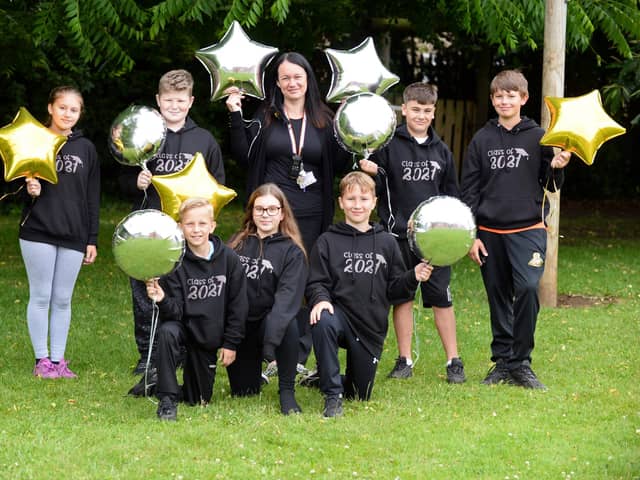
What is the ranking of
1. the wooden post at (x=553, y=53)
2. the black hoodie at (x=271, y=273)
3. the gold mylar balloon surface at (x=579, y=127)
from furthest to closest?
the wooden post at (x=553, y=53)
the gold mylar balloon surface at (x=579, y=127)
the black hoodie at (x=271, y=273)

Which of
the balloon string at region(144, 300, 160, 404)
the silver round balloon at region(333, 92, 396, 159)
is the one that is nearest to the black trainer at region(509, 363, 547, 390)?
the silver round balloon at region(333, 92, 396, 159)

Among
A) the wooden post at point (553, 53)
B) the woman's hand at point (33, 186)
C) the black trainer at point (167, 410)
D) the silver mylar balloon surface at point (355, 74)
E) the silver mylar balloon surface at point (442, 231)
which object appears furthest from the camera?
the wooden post at point (553, 53)

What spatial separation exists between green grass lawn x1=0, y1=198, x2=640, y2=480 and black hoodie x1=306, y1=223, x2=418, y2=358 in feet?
1.49

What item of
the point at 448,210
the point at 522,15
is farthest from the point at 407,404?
the point at 522,15

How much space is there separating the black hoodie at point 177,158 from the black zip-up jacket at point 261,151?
161 millimetres

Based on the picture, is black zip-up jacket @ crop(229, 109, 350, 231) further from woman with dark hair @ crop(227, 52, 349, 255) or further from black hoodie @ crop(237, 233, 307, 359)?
black hoodie @ crop(237, 233, 307, 359)

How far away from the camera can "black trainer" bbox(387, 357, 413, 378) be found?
23.3 feet

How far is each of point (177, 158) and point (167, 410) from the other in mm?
1664

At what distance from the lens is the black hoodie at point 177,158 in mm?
6719

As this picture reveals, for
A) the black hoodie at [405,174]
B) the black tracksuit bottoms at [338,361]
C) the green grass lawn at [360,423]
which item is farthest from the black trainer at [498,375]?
the black hoodie at [405,174]

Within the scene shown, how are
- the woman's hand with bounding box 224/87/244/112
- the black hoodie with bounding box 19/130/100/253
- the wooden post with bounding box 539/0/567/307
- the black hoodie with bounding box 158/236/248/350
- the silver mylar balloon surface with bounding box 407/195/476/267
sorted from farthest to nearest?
the wooden post with bounding box 539/0/567/307, the black hoodie with bounding box 19/130/100/253, the woman's hand with bounding box 224/87/244/112, the black hoodie with bounding box 158/236/248/350, the silver mylar balloon surface with bounding box 407/195/476/267

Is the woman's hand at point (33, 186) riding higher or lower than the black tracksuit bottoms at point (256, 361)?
higher

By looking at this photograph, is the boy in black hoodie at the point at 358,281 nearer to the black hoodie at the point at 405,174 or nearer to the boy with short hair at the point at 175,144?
the black hoodie at the point at 405,174

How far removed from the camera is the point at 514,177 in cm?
674
